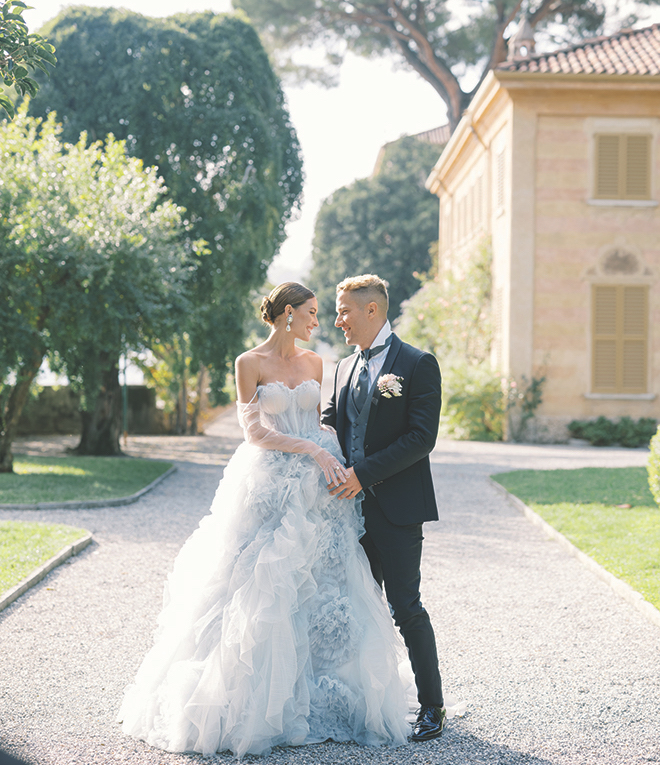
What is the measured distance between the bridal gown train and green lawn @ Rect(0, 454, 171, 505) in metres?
6.69

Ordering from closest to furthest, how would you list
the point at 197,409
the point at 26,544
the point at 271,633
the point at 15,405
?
the point at 271,633 → the point at 26,544 → the point at 15,405 → the point at 197,409

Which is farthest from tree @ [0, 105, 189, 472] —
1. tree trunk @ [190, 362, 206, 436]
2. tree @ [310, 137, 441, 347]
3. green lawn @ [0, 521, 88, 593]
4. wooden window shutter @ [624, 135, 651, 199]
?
tree @ [310, 137, 441, 347]

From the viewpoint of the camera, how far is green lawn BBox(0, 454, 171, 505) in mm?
10297

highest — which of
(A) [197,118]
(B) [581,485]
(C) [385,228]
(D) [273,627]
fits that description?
(C) [385,228]

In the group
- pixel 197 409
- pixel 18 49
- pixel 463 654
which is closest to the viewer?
pixel 18 49

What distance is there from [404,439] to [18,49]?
103 inches

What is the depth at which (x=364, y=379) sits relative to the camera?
12.2ft

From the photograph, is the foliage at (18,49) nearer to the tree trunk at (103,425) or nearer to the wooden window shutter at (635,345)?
the tree trunk at (103,425)

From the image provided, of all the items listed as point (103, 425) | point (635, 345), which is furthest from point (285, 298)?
point (635, 345)

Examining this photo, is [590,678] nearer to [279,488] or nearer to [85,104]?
[279,488]

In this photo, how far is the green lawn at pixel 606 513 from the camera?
652cm

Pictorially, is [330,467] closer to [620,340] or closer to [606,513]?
[606,513]

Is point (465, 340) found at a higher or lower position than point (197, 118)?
lower

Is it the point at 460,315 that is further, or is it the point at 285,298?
the point at 460,315
